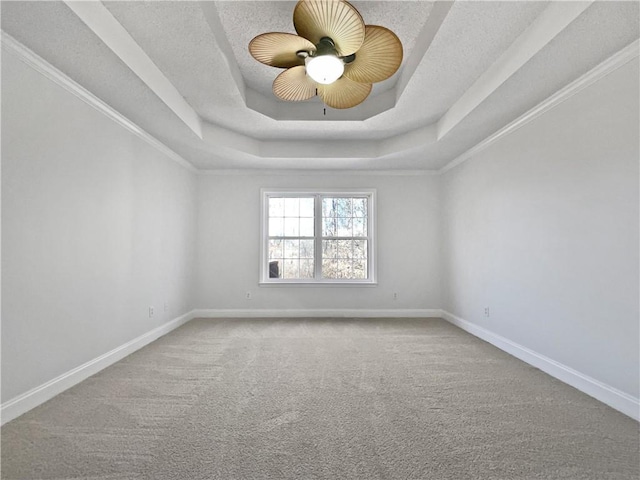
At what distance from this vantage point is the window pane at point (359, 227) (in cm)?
570

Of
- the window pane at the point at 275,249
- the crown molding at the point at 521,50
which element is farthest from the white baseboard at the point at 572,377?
the window pane at the point at 275,249

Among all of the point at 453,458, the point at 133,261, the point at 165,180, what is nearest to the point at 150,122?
the point at 165,180

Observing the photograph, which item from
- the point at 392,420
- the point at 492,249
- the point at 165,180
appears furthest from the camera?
the point at 165,180

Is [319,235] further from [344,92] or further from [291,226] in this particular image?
[344,92]

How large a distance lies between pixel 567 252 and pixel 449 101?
5.91 feet

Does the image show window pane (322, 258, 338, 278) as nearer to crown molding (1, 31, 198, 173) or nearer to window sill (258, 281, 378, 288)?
window sill (258, 281, 378, 288)

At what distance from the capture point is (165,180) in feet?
14.5

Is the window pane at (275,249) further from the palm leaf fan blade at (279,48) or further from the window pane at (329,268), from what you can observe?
the palm leaf fan blade at (279,48)

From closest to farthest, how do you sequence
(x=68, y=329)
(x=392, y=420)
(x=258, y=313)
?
(x=392, y=420), (x=68, y=329), (x=258, y=313)

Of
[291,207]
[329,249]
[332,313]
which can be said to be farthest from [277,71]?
[332,313]

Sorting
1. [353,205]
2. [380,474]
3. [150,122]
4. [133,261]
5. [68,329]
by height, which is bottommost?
[380,474]

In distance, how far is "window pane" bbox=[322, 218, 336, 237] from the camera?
18.7 feet

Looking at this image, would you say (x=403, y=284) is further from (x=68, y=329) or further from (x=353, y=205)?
(x=68, y=329)

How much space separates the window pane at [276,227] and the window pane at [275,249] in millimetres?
116
